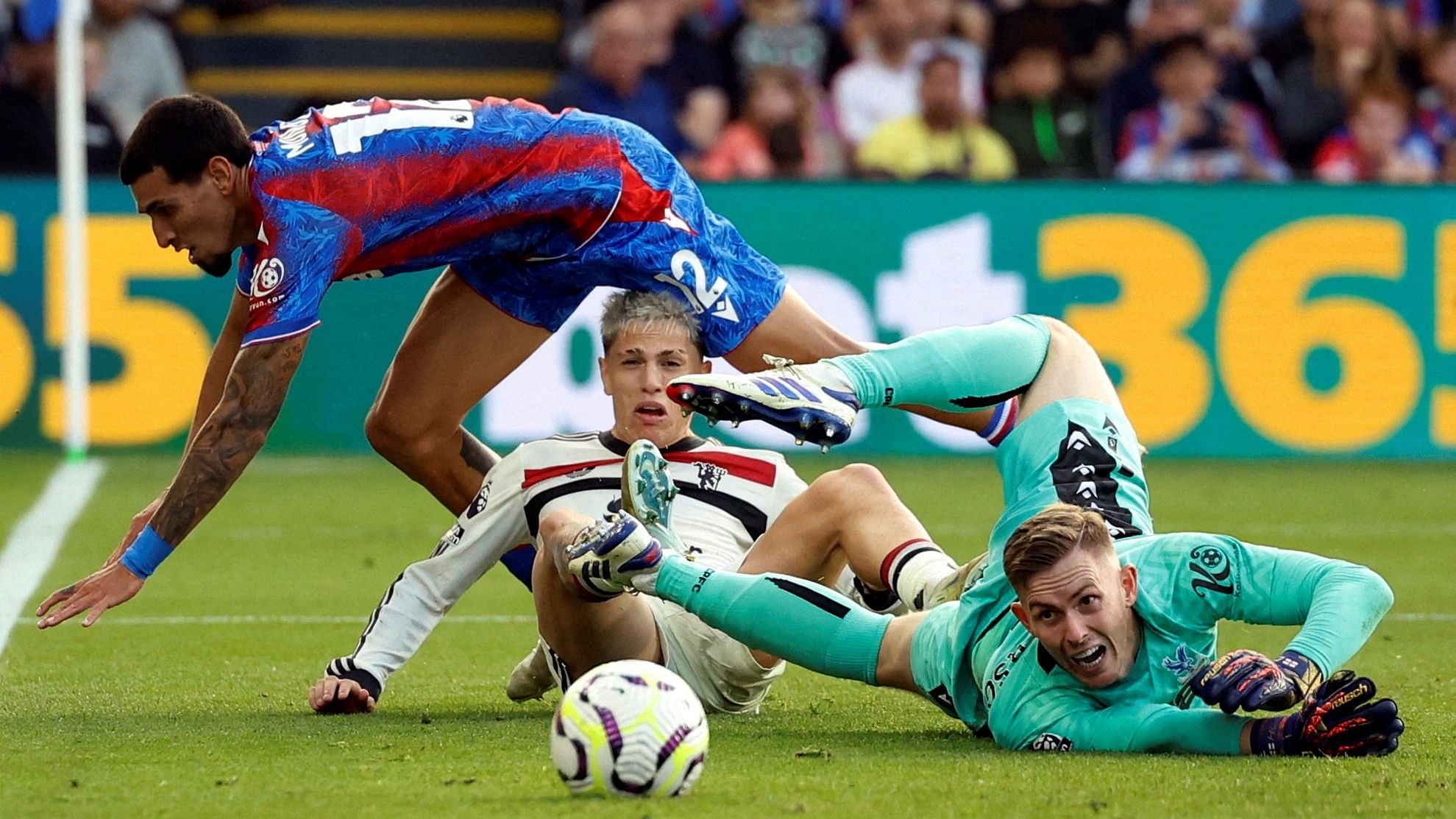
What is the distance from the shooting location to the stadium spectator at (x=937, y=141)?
13.4 m

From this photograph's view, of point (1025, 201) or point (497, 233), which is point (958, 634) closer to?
point (497, 233)

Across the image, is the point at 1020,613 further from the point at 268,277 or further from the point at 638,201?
the point at 268,277

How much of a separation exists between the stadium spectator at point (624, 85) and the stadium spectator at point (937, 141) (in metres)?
1.30

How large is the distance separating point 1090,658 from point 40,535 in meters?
5.95

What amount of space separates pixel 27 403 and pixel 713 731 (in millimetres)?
7933

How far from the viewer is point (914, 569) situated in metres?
5.25

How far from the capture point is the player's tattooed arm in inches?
207

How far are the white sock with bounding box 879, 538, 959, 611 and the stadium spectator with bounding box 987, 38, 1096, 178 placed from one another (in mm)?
8916

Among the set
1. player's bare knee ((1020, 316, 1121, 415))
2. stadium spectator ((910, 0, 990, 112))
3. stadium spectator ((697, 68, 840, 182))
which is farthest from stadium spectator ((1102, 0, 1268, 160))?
player's bare knee ((1020, 316, 1121, 415))

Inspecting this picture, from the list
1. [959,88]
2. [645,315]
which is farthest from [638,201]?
[959,88]

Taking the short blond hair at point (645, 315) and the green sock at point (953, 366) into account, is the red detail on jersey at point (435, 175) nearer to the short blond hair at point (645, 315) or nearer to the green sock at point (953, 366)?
the short blond hair at point (645, 315)

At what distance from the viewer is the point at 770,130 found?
532 inches

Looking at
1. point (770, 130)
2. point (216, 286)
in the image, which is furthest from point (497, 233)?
A: point (770, 130)

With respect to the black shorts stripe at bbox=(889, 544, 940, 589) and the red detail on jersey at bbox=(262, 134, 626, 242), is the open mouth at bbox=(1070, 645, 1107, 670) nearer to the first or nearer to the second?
the black shorts stripe at bbox=(889, 544, 940, 589)
